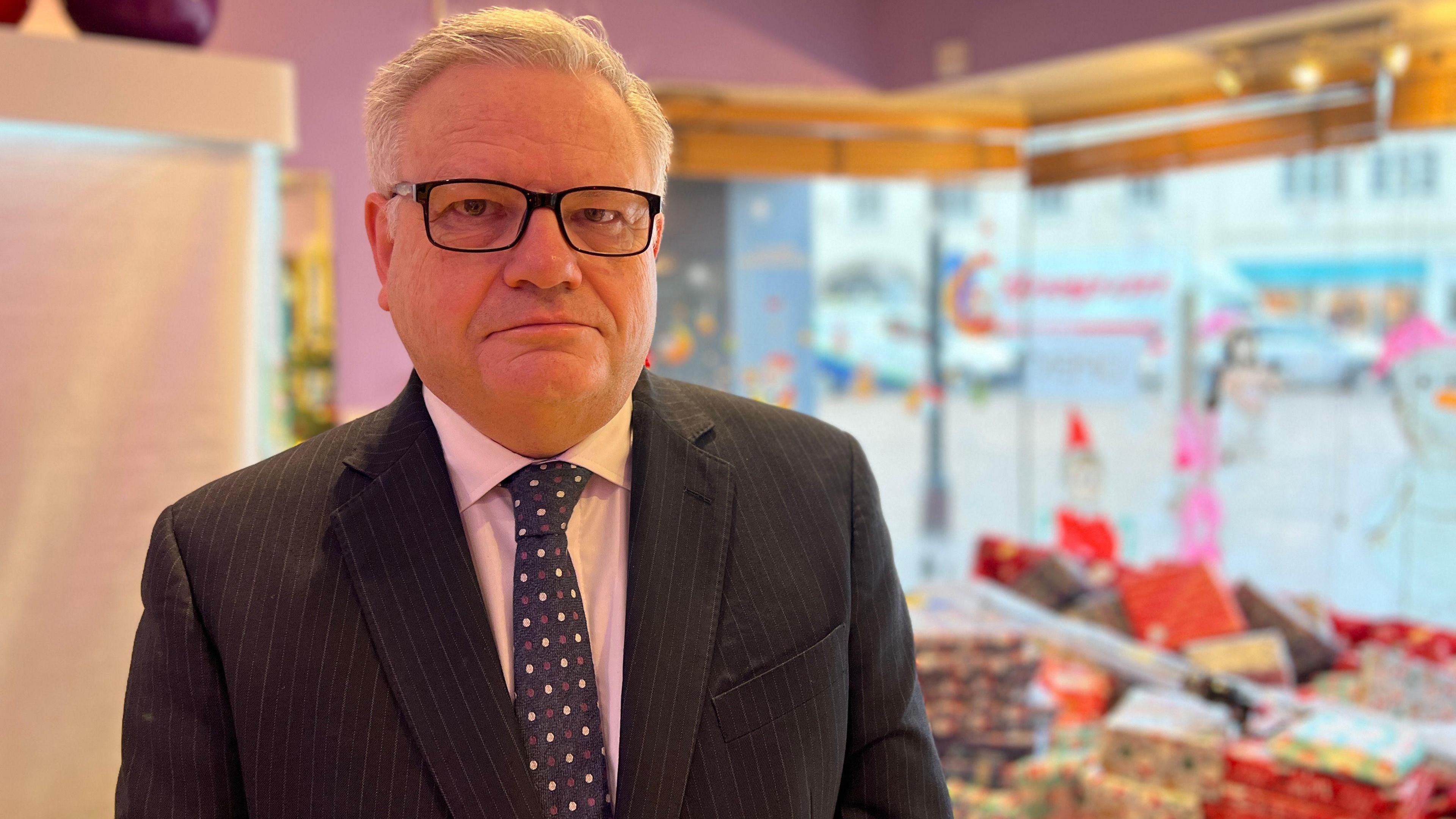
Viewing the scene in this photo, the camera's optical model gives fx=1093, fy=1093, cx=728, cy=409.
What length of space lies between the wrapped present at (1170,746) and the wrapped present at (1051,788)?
0.10 meters

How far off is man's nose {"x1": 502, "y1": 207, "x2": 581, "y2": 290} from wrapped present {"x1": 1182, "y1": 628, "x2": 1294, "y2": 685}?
3216mm

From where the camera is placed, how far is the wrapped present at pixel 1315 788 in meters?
2.43

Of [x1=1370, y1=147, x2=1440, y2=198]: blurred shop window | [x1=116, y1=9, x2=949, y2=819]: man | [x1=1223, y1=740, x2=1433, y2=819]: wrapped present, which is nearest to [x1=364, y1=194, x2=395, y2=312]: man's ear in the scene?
[x1=116, y1=9, x2=949, y2=819]: man

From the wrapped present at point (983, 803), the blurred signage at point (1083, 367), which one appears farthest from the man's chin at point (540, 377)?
the blurred signage at point (1083, 367)

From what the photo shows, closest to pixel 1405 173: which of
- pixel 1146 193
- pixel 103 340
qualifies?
pixel 1146 193

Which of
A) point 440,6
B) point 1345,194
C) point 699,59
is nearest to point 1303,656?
point 1345,194

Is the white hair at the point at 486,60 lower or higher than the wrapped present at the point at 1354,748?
higher

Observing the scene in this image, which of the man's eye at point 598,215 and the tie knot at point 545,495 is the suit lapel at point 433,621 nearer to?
the tie knot at point 545,495

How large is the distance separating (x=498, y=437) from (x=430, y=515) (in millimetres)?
95

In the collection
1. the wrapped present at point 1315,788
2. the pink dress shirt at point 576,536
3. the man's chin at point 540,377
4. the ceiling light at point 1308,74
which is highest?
A: the ceiling light at point 1308,74

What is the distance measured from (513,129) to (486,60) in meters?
0.07

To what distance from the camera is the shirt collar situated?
1.03 meters

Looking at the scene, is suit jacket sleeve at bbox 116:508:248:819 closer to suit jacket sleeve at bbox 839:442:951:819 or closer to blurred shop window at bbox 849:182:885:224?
suit jacket sleeve at bbox 839:442:951:819

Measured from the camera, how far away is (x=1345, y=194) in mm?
4539
